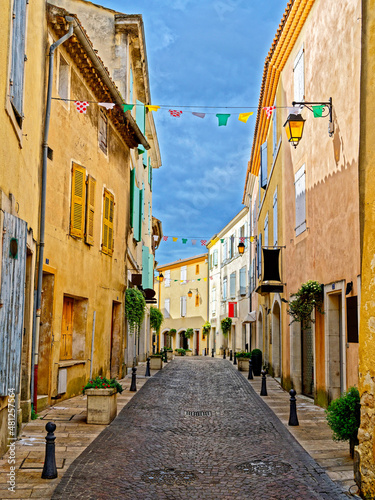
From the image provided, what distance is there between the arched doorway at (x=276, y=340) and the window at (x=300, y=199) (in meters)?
4.88

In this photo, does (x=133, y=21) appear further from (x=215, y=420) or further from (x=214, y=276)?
(x=214, y=276)

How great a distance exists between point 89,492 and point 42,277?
6570 mm

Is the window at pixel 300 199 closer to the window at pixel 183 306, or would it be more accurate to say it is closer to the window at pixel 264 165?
the window at pixel 264 165

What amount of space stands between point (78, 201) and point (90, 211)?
90 centimetres

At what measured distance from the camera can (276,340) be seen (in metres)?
19.6

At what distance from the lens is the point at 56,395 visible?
485 inches

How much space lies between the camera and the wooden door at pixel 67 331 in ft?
45.7

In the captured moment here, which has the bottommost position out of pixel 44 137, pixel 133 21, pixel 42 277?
pixel 42 277

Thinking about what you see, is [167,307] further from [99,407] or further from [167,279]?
[99,407]

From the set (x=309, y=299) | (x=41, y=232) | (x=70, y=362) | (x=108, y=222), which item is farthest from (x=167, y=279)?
(x=41, y=232)

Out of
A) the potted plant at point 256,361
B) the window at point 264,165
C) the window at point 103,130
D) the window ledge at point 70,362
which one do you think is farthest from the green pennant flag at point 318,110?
the potted plant at point 256,361

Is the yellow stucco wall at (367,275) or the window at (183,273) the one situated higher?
the window at (183,273)

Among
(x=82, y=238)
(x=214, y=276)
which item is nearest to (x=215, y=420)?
(x=82, y=238)

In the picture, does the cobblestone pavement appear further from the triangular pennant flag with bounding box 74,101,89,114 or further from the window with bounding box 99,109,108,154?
the window with bounding box 99,109,108,154
